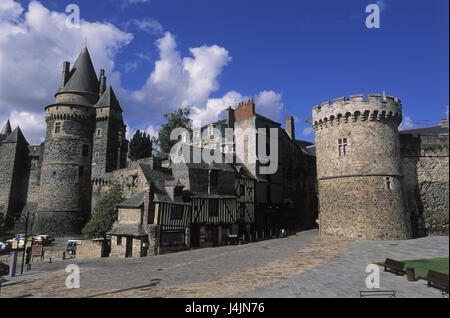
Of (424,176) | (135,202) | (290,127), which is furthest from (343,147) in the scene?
(135,202)

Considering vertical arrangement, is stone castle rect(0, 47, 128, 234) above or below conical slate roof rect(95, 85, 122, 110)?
Result: below

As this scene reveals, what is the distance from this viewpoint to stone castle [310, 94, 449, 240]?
18.7 metres

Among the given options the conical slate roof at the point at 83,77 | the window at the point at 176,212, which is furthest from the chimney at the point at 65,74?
the window at the point at 176,212

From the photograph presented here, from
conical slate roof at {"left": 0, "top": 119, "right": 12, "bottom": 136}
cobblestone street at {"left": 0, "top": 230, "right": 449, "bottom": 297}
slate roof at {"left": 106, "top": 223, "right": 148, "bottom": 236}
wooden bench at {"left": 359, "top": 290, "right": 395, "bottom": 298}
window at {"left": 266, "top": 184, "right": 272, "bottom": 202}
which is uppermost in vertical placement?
conical slate roof at {"left": 0, "top": 119, "right": 12, "bottom": 136}

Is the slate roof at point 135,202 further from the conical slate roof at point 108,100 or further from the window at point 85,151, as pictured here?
the conical slate roof at point 108,100

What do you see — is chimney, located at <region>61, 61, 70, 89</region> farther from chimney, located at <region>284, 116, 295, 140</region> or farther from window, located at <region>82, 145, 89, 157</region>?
chimney, located at <region>284, 116, 295, 140</region>

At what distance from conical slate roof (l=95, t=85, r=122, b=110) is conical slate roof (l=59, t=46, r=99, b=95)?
215 cm

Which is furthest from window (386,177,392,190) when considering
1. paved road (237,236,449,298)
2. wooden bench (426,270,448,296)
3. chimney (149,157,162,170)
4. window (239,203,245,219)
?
chimney (149,157,162,170)

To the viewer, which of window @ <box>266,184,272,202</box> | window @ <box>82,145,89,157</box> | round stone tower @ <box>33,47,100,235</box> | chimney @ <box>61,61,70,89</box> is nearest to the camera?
window @ <box>266,184,272,202</box>

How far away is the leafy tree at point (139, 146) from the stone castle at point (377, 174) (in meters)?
27.2

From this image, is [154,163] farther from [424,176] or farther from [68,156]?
[424,176]

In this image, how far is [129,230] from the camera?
67.7ft
